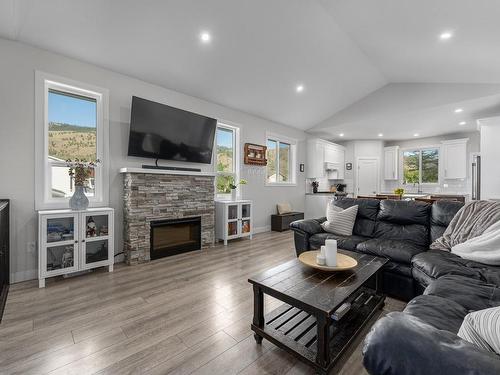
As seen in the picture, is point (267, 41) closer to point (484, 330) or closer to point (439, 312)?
point (439, 312)

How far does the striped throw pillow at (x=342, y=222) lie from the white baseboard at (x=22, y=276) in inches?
148

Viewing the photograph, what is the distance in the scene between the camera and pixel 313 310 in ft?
4.69

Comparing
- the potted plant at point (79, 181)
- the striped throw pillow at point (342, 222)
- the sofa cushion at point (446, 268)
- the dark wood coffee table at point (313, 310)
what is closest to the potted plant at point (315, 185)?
the striped throw pillow at point (342, 222)

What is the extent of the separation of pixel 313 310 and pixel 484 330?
0.80m

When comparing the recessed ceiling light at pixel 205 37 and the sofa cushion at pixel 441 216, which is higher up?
the recessed ceiling light at pixel 205 37

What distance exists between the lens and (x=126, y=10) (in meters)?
2.71

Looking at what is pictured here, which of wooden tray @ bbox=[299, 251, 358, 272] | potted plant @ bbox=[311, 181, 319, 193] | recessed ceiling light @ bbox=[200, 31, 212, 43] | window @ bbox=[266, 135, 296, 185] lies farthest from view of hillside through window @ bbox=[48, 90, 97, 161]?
potted plant @ bbox=[311, 181, 319, 193]

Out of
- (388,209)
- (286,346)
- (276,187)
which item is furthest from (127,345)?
(276,187)

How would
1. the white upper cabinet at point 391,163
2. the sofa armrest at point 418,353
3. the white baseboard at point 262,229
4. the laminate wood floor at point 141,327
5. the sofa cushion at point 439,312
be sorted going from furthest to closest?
the white upper cabinet at point 391,163 → the white baseboard at point 262,229 → the laminate wood floor at point 141,327 → the sofa cushion at point 439,312 → the sofa armrest at point 418,353

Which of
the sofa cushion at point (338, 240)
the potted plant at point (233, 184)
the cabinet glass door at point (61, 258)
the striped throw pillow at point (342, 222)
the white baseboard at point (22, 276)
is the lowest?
the white baseboard at point (22, 276)

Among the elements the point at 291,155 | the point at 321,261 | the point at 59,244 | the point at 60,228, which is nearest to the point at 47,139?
the point at 60,228

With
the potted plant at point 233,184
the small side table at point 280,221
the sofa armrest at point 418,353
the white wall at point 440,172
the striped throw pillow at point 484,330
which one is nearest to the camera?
the sofa armrest at point 418,353

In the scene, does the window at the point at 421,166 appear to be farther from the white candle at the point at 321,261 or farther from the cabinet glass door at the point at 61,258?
the cabinet glass door at the point at 61,258

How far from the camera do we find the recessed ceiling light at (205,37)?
10.6ft
